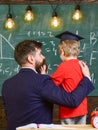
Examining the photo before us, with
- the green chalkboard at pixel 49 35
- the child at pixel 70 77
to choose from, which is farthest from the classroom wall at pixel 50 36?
the child at pixel 70 77

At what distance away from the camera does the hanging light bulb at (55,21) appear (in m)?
4.66

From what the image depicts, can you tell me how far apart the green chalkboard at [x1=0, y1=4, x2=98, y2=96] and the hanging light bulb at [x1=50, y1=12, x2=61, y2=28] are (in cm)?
5

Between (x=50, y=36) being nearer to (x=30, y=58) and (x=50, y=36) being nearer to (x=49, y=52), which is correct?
(x=49, y=52)

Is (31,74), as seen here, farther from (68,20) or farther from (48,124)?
(68,20)

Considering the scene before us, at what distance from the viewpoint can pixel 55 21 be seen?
15.3ft

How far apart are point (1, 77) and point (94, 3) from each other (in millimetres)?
1529

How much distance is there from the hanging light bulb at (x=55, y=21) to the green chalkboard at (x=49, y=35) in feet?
0.15

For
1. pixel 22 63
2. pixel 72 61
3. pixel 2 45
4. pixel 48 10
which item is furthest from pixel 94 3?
pixel 22 63

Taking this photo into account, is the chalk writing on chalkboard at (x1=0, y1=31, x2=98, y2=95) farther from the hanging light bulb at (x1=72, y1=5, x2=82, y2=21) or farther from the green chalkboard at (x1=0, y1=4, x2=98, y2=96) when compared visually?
the hanging light bulb at (x1=72, y1=5, x2=82, y2=21)

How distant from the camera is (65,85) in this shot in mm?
2873

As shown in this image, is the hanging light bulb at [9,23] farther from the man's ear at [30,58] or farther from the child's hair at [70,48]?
the man's ear at [30,58]

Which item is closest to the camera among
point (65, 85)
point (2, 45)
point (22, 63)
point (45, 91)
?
point (45, 91)

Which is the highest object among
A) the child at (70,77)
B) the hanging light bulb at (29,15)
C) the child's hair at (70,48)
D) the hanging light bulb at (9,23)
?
the hanging light bulb at (29,15)

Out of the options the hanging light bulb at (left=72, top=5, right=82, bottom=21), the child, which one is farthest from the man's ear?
the hanging light bulb at (left=72, top=5, right=82, bottom=21)
